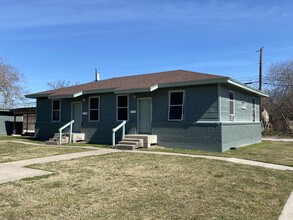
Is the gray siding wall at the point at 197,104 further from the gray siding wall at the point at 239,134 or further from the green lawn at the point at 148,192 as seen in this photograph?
the green lawn at the point at 148,192

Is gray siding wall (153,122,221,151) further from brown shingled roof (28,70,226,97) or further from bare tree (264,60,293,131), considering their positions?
bare tree (264,60,293,131)

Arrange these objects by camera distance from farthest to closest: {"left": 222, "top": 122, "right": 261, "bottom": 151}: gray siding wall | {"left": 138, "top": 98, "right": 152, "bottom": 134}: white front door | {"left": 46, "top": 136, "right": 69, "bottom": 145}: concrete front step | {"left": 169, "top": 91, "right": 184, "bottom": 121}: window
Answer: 1. {"left": 46, "top": 136, "right": 69, "bottom": 145}: concrete front step
2. {"left": 138, "top": 98, "right": 152, "bottom": 134}: white front door
3. {"left": 169, "top": 91, "right": 184, "bottom": 121}: window
4. {"left": 222, "top": 122, "right": 261, "bottom": 151}: gray siding wall

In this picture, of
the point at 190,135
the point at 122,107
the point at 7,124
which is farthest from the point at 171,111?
the point at 7,124

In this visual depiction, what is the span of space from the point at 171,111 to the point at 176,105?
0.41m

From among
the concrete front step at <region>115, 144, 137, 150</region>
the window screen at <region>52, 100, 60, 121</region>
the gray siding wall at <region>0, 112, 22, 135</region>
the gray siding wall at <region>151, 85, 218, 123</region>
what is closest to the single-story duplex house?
the gray siding wall at <region>0, 112, 22, 135</region>

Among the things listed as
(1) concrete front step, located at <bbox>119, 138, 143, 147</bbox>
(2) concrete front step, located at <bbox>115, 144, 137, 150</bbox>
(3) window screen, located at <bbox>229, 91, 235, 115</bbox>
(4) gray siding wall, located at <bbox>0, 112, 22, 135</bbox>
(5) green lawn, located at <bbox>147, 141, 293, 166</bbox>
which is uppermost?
(3) window screen, located at <bbox>229, 91, 235, 115</bbox>

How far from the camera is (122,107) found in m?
16.9

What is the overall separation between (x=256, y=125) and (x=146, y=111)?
8699mm

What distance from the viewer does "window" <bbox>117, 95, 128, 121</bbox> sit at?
16.8 meters

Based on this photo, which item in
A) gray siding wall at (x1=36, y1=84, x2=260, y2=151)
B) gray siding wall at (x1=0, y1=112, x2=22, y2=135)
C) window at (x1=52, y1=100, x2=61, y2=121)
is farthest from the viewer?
gray siding wall at (x1=0, y1=112, x2=22, y2=135)

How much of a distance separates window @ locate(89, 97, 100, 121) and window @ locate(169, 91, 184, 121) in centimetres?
497

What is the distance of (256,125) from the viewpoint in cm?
2050

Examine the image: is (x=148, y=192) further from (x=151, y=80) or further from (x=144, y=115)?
(x=151, y=80)

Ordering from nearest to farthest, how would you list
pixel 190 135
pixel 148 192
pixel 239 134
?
pixel 148 192 → pixel 190 135 → pixel 239 134
